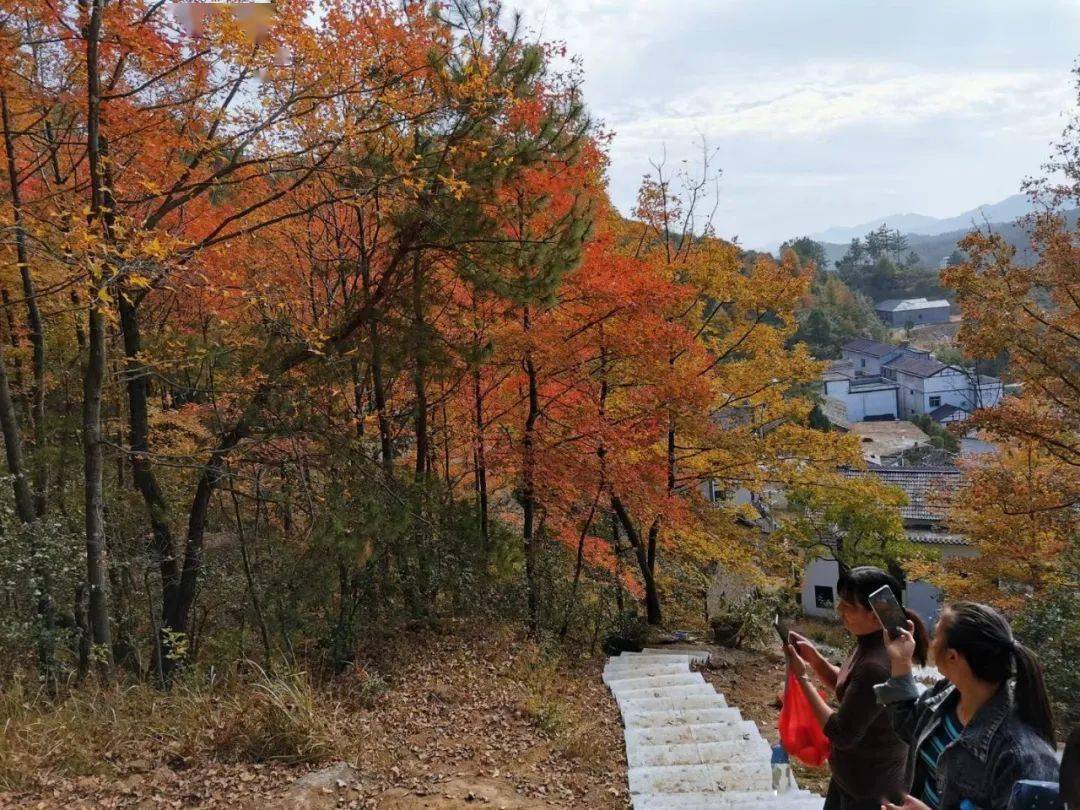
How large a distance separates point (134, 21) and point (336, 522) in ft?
14.6

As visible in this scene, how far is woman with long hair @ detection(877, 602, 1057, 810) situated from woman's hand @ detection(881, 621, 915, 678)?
27 cm

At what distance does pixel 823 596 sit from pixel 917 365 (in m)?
32.0

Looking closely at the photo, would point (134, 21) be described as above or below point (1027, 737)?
above

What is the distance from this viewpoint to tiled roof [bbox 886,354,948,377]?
46.4 metres

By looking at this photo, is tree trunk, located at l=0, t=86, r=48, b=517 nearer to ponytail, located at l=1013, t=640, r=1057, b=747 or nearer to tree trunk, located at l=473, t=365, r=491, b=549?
Answer: tree trunk, located at l=473, t=365, r=491, b=549

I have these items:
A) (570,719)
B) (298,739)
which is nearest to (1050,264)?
(570,719)

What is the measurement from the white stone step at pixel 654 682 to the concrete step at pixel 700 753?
166 centimetres

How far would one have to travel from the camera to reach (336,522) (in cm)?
630

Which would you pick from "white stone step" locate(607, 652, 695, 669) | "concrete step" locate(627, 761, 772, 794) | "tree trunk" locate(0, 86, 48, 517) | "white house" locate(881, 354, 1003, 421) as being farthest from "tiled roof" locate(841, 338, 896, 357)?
"tree trunk" locate(0, 86, 48, 517)

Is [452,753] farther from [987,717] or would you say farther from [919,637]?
[987,717]

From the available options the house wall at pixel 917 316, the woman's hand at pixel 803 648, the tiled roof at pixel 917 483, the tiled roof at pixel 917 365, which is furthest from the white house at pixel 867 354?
the woman's hand at pixel 803 648

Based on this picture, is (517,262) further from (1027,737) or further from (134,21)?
(1027,737)

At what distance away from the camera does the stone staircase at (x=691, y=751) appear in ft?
14.6

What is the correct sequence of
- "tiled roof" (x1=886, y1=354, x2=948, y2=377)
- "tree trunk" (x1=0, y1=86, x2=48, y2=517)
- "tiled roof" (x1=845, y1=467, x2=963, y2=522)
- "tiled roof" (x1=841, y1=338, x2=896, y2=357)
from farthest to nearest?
"tiled roof" (x1=841, y1=338, x2=896, y2=357) → "tiled roof" (x1=886, y1=354, x2=948, y2=377) → "tiled roof" (x1=845, y1=467, x2=963, y2=522) → "tree trunk" (x1=0, y1=86, x2=48, y2=517)
